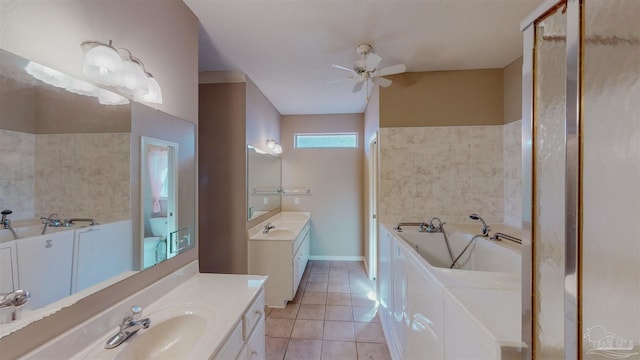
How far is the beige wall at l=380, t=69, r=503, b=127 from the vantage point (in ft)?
8.32

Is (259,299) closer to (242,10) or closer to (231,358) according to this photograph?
(231,358)

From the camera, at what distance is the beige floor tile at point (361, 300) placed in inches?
111

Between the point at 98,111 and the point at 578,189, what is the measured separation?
5.28ft

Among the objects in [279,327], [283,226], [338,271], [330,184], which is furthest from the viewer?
[330,184]

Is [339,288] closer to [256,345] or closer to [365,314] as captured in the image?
[365,314]

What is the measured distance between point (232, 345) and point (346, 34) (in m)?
2.19

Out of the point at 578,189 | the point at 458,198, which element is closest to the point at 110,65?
the point at 578,189

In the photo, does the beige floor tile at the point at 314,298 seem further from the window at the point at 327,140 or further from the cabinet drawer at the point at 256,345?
the window at the point at 327,140

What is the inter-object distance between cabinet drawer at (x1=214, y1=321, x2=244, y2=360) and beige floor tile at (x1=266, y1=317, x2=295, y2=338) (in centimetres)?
131

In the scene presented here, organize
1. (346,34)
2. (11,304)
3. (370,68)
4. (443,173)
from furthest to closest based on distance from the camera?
(443,173)
(370,68)
(346,34)
(11,304)

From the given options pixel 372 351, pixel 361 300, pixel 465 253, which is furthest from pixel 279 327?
pixel 465 253

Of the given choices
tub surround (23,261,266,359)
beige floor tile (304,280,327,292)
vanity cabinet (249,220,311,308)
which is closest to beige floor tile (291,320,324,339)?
vanity cabinet (249,220,311,308)

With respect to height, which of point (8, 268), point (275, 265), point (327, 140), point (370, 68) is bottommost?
point (275, 265)

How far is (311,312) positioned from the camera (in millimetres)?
2627
